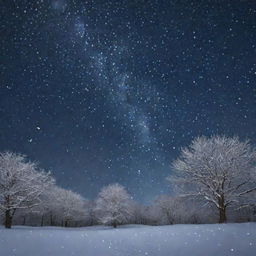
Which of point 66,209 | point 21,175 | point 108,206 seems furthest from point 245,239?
point 66,209

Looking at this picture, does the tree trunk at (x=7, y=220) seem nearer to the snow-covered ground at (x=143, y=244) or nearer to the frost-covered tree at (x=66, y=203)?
the snow-covered ground at (x=143, y=244)

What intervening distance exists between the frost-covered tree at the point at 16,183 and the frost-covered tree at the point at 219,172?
57.6 ft

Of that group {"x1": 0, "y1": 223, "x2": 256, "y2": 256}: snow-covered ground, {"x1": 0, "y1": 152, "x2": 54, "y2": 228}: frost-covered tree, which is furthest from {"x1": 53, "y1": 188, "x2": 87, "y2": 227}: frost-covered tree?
{"x1": 0, "y1": 223, "x2": 256, "y2": 256}: snow-covered ground

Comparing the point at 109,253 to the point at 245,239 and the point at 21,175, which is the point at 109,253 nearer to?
the point at 245,239

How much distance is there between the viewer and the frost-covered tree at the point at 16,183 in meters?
29.2

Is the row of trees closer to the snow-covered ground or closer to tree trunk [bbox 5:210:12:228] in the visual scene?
tree trunk [bbox 5:210:12:228]

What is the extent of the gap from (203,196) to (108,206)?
35.7 metres

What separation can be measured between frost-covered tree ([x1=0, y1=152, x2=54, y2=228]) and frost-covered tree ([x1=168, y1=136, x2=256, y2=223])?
1754 cm

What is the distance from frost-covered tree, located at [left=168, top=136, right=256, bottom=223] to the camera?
A: 79.0 feet

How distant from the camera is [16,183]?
98.8ft

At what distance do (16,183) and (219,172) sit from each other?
24.0 m

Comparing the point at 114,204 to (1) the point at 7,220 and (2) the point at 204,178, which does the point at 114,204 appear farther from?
(2) the point at 204,178

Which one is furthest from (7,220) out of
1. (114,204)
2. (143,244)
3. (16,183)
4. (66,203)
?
(66,203)

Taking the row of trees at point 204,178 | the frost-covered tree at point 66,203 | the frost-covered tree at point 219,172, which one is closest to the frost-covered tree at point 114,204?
the frost-covered tree at point 66,203
